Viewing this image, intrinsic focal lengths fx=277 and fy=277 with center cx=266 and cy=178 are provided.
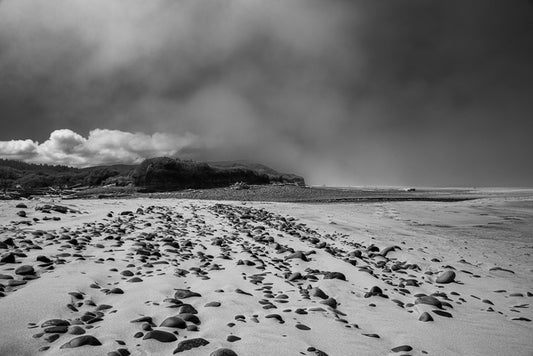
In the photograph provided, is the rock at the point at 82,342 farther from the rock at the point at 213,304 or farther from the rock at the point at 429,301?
the rock at the point at 429,301

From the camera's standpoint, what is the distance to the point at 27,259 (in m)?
Answer: 4.65

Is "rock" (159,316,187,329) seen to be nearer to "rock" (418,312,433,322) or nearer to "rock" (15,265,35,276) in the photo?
"rock" (15,265,35,276)

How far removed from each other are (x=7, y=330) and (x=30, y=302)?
0.69 metres

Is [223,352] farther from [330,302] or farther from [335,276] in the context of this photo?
[335,276]

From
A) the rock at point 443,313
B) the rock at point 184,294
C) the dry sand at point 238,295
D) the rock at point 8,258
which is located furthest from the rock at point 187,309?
the rock at point 443,313

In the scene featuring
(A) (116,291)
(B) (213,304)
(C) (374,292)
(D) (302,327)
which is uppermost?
(A) (116,291)

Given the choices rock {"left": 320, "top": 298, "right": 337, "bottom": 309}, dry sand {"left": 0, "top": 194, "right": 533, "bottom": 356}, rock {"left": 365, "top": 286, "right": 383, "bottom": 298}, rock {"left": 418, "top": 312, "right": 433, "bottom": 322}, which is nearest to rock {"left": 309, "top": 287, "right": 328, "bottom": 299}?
dry sand {"left": 0, "top": 194, "right": 533, "bottom": 356}

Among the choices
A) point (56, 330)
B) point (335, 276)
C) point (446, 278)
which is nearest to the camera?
point (56, 330)

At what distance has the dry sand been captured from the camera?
9.34 feet

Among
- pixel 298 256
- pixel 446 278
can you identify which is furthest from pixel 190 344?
pixel 446 278

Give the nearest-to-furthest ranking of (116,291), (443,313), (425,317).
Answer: (116,291) < (425,317) < (443,313)

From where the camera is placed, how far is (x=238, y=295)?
419cm

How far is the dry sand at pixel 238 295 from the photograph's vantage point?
285cm

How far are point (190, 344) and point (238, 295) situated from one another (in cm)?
152
